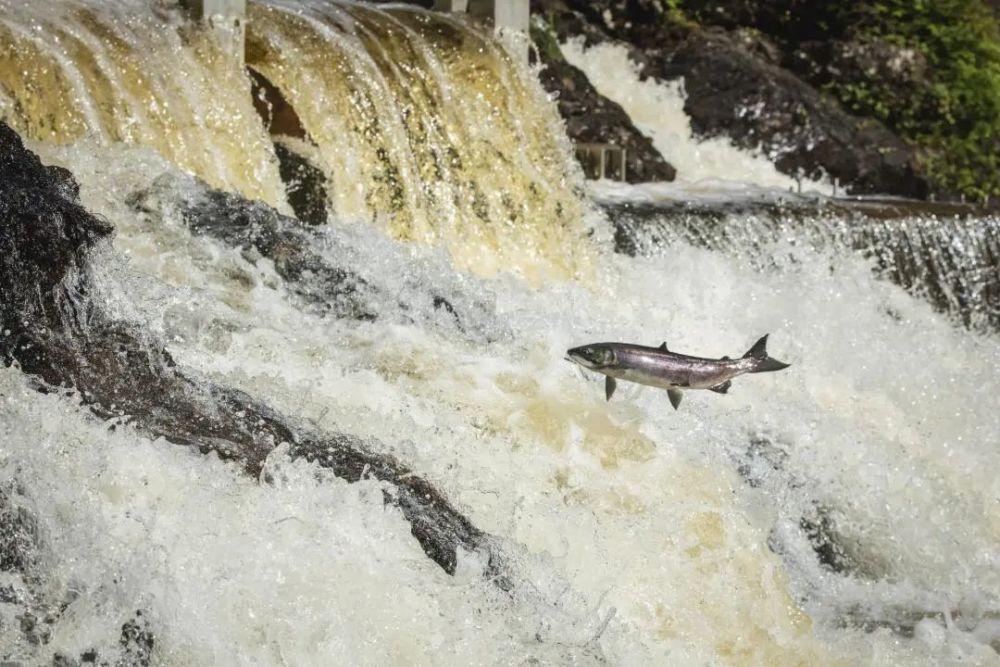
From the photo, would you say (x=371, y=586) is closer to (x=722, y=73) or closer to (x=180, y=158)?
(x=180, y=158)

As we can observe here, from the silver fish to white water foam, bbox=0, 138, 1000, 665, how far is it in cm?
36

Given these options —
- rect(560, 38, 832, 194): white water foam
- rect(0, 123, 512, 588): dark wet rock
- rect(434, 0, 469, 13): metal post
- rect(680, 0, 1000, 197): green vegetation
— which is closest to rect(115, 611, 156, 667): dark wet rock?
rect(0, 123, 512, 588): dark wet rock

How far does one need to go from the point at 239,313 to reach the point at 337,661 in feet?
4.85

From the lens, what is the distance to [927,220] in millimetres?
8242

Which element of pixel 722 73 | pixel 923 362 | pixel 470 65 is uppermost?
pixel 470 65

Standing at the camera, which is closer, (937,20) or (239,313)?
(239,313)

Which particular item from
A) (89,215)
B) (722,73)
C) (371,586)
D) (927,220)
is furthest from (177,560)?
(722,73)

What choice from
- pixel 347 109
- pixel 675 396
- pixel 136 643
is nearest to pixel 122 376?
pixel 136 643

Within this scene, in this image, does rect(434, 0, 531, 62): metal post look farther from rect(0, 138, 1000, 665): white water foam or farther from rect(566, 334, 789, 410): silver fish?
rect(566, 334, 789, 410): silver fish

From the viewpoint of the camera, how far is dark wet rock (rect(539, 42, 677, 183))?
30.2ft

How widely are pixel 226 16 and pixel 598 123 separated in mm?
3417

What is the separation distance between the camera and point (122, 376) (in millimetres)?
3645

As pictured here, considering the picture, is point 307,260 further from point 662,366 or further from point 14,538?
point 14,538

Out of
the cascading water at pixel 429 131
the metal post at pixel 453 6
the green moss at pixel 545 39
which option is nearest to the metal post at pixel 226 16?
the cascading water at pixel 429 131
